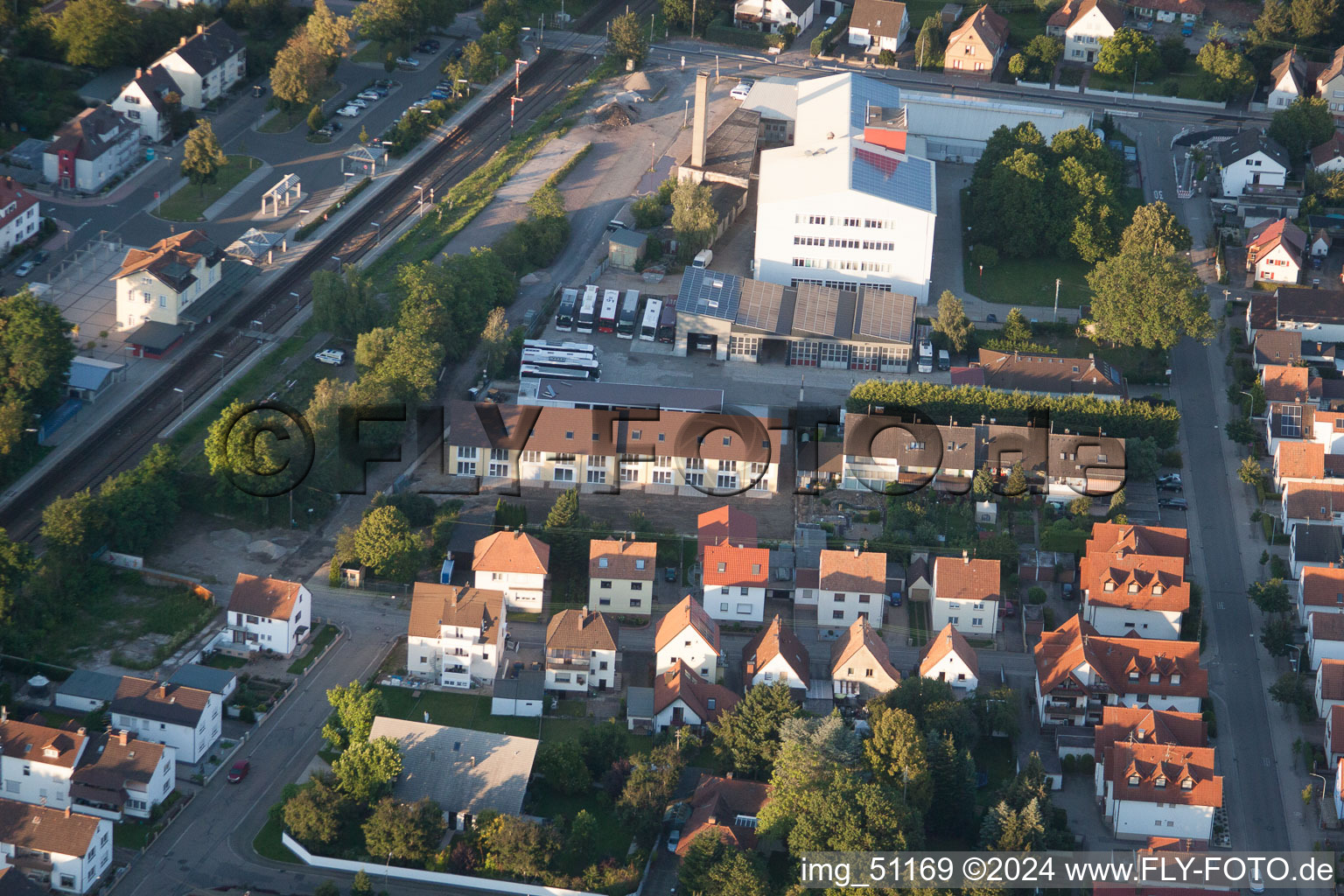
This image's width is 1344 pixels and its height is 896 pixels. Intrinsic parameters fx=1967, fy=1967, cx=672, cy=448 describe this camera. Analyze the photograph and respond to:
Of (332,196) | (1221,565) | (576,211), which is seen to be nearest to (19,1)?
(332,196)

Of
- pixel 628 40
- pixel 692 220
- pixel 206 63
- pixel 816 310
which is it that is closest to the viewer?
pixel 816 310

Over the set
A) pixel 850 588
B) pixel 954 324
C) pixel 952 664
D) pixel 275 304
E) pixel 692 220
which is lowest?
pixel 952 664

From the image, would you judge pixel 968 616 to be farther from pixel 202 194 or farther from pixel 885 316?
pixel 202 194

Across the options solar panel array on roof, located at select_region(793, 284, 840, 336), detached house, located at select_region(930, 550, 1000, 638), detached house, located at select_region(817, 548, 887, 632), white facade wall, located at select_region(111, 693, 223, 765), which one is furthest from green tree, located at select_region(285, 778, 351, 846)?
solar panel array on roof, located at select_region(793, 284, 840, 336)

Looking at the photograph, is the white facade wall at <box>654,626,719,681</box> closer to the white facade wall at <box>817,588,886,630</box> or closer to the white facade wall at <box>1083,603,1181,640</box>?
the white facade wall at <box>817,588,886,630</box>

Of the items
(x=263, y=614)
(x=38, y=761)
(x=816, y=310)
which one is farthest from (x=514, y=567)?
(x=816, y=310)

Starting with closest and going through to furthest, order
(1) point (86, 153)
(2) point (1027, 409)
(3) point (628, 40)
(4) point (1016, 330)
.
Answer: (2) point (1027, 409) < (4) point (1016, 330) < (1) point (86, 153) < (3) point (628, 40)

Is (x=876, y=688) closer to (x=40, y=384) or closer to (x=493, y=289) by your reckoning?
(x=493, y=289)
